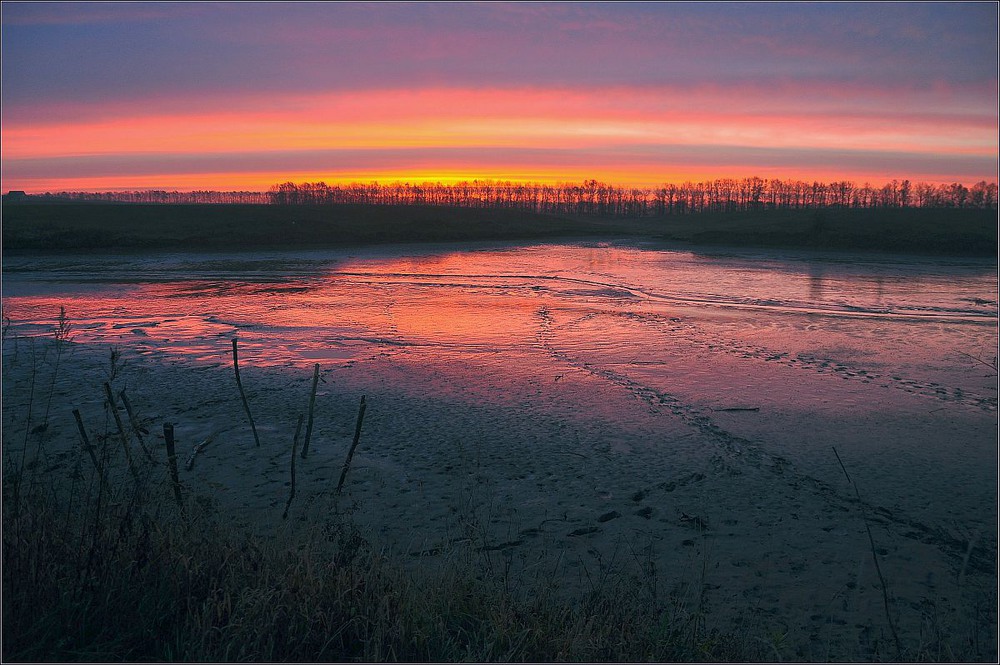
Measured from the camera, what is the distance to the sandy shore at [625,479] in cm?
489

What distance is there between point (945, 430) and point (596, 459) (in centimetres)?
449

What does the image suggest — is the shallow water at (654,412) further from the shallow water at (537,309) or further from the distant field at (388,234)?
the distant field at (388,234)

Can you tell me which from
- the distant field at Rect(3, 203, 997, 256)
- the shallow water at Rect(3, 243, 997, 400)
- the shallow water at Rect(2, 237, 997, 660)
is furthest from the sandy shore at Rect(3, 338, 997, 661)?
the distant field at Rect(3, 203, 997, 256)

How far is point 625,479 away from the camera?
6.72m

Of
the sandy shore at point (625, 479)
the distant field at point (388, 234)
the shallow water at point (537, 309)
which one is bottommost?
the sandy shore at point (625, 479)

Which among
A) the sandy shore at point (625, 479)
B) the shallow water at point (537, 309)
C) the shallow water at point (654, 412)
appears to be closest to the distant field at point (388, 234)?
the shallow water at point (537, 309)

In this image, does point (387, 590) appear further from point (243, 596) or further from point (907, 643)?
point (907, 643)

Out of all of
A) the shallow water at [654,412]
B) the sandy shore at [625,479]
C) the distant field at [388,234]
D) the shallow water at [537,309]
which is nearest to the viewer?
the sandy shore at [625,479]

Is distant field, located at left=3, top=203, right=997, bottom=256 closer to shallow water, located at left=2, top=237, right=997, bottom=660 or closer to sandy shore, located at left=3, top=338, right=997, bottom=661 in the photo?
shallow water, located at left=2, top=237, right=997, bottom=660

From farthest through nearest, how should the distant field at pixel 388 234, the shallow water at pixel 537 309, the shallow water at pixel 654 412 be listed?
1. the distant field at pixel 388 234
2. the shallow water at pixel 537 309
3. the shallow water at pixel 654 412

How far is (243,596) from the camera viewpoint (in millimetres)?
3689

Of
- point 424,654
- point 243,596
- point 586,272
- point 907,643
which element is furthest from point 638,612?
point 586,272

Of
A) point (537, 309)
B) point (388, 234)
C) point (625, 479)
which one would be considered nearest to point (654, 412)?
point (625, 479)

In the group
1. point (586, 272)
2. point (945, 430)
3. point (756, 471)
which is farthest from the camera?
point (586, 272)
